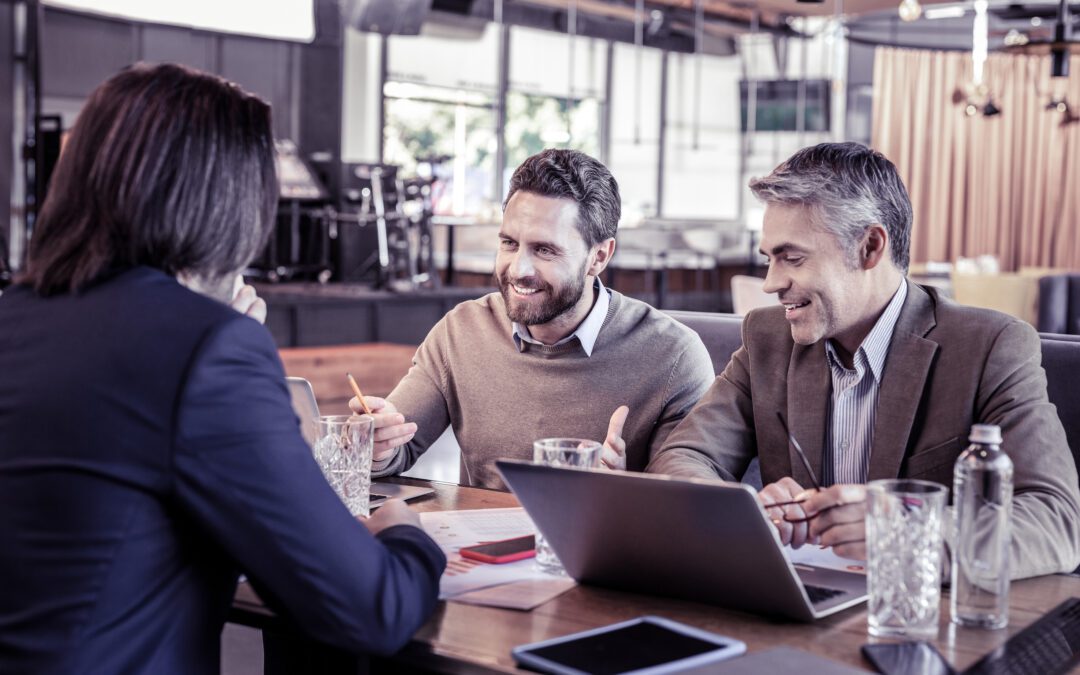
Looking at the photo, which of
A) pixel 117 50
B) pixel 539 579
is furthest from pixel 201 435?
pixel 117 50

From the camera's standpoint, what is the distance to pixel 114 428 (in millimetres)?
1181

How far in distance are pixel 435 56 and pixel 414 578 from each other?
478 inches

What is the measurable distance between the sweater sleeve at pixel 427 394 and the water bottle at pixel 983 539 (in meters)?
1.30

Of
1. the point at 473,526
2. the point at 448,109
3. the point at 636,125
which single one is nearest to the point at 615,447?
the point at 473,526

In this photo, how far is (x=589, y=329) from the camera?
243cm

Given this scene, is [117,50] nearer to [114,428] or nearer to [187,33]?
[187,33]

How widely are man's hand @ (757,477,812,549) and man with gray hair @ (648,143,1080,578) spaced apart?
258 millimetres

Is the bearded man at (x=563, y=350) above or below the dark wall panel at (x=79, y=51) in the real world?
below

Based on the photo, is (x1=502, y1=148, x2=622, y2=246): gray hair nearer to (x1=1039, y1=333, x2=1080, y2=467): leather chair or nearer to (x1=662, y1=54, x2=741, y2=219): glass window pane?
(x1=1039, y1=333, x2=1080, y2=467): leather chair

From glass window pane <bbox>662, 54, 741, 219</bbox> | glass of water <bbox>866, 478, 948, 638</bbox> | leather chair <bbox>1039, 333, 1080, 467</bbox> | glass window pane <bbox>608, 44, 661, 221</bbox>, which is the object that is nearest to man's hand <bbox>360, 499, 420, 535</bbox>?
glass of water <bbox>866, 478, 948, 638</bbox>

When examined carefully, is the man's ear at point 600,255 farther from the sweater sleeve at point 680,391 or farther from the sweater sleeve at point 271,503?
the sweater sleeve at point 271,503

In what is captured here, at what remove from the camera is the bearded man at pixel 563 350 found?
2.40 metres

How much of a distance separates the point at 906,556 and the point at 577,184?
130 cm

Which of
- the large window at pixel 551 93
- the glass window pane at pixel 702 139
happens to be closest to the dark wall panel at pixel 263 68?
the large window at pixel 551 93
